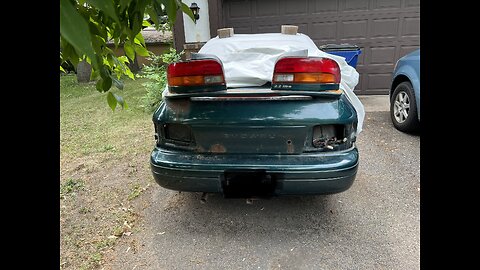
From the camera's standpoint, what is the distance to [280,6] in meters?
6.96

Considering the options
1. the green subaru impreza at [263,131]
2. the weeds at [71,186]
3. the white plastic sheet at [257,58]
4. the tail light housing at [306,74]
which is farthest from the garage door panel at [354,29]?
the weeds at [71,186]

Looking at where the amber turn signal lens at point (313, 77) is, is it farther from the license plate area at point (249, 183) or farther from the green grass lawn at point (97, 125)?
the green grass lawn at point (97, 125)

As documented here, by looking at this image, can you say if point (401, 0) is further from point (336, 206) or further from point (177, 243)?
point (177, 243)

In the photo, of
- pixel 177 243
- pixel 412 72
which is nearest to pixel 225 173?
pixel 177 243

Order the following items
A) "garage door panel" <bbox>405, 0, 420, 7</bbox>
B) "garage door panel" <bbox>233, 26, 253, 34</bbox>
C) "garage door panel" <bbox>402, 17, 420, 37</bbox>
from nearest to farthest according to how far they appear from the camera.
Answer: "garage door panel" <bbox>405, 0, 420, 7</bbox> → "garage door panel" <bbox>402, 17, 420, 37</bbox> → "garage door panel" <bbox>233, 26, 253, 34</bbox>

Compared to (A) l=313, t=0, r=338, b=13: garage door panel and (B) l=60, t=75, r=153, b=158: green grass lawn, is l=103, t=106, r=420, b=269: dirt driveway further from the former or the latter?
(A) l=313, t=0, r=338, b=13: garage door panel

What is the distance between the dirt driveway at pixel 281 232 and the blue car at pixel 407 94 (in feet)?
4.66

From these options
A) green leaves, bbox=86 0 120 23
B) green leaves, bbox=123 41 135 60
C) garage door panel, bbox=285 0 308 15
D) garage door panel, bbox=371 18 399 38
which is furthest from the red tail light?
garage door panel, bbox=371 18 399 38

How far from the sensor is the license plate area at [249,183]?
2254 mm

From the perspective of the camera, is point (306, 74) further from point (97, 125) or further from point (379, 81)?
point (379, 81)

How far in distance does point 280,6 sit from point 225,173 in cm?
570

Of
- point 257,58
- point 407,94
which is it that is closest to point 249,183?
point 257,58

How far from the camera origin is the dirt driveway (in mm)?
2275
